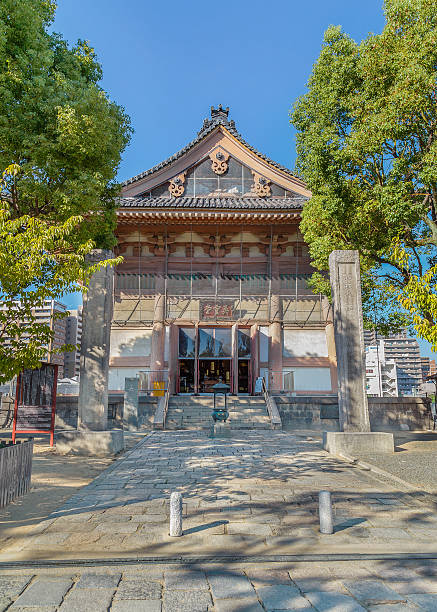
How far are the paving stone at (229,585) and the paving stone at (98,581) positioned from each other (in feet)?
2.95

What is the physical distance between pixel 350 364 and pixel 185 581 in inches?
353

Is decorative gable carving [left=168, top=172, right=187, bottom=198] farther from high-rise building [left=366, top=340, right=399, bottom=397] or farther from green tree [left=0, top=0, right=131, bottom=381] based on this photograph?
high-rise building [left=366, top=340, right=399, bottom=397]

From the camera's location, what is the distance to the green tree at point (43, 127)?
31.0ft

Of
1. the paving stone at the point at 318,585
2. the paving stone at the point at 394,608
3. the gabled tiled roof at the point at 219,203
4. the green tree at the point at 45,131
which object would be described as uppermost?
the gabled tiled roof at the point at 219,203

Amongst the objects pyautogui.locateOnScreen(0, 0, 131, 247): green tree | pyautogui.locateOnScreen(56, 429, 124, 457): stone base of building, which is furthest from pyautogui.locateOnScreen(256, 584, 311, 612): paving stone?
pyautogui.locateOnScreen(0, 0, 131, 247): green tree

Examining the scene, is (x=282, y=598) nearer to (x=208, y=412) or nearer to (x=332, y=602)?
(x=332, y=602)

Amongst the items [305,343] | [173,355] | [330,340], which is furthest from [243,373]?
[330,340]

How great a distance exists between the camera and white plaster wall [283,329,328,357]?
22641 millimetres

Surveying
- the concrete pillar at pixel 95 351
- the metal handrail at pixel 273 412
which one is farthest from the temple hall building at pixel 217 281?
the concrete pillar at pixel 95 351

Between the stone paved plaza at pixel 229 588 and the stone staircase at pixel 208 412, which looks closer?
the stone paved plaza at pixel 229 588

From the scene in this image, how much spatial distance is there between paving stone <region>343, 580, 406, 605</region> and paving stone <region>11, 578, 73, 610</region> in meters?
2.57

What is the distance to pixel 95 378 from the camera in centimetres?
1148

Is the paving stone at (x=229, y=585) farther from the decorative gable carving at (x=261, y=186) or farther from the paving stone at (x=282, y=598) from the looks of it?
the decorative gable carving at (x=261, y=186)

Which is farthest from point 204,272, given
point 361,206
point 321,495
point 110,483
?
point 321,495
